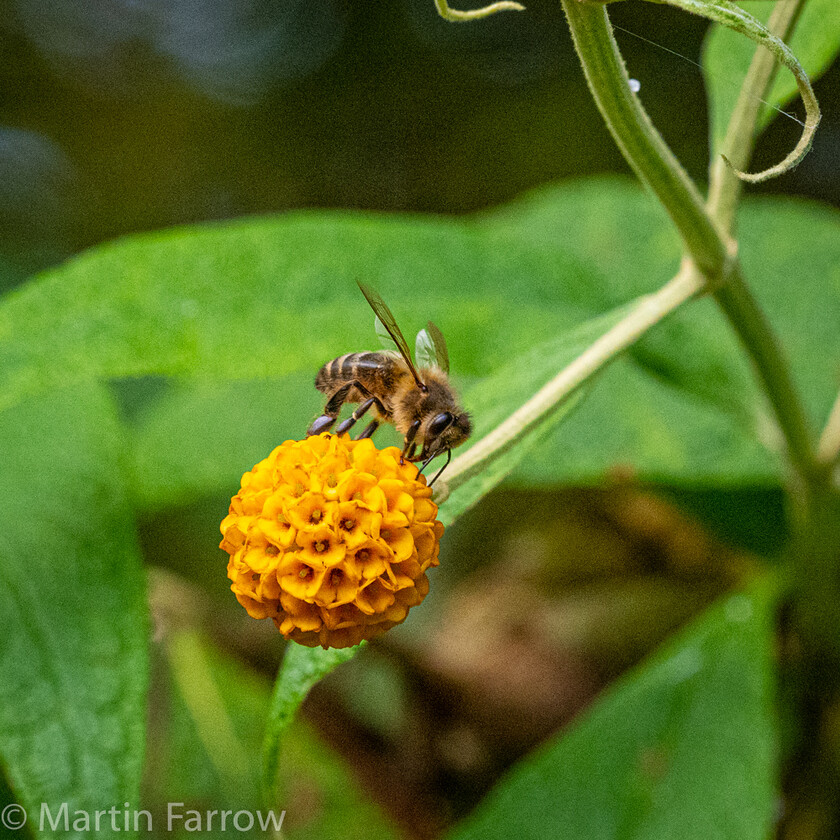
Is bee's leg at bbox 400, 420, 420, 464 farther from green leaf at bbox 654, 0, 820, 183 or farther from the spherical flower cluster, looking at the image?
green leaf at bbox 654, 0, 820, 183

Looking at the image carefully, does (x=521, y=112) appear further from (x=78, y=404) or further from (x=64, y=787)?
(x=64, y=787)

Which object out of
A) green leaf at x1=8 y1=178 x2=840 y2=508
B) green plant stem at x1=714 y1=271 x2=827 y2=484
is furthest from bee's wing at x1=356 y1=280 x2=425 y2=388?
green plant stem at x1=714 y1=271 x2=827 y2=484

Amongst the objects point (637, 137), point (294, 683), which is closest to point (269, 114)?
point (637, 137)

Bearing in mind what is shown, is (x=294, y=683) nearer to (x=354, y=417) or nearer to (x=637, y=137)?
(x=354, y=417)

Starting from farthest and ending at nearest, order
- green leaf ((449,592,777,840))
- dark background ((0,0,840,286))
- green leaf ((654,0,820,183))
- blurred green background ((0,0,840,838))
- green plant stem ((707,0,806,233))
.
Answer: dark background ((0,0,840,286))
blurred green background ((0,0,840,838))
green leaf ((449,592,777,840))
green plant stem ((707,0,806,233))
green leaf ((654,0,820,183))

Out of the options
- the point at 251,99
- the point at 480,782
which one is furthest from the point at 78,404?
the point at 251,99

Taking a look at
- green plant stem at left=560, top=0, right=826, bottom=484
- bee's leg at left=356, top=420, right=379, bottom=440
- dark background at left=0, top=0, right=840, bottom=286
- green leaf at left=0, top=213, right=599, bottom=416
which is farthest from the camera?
dark background at left=0, top=0, right=840, bottom=286
